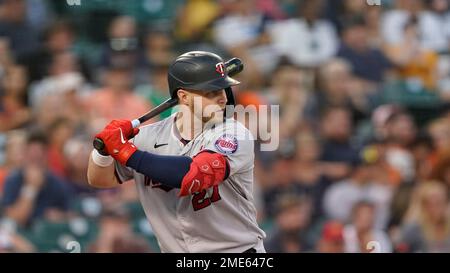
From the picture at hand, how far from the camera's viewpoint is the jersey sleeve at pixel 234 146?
4957mm

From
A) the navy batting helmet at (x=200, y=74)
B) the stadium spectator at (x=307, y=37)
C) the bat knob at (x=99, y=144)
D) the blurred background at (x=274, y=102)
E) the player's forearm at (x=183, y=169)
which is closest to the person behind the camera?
the player's forearm at (x=183, y=169)

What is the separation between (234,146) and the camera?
5004 millimetres

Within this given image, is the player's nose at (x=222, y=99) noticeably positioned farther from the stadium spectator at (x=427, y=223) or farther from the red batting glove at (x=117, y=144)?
the stadium spectator at (x=427, y=223)

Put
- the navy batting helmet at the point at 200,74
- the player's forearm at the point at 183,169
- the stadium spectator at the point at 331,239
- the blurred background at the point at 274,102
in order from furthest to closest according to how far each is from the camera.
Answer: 1. the blurred background at the point at 274,102
2. the stadium spectator at the point at 331,239
3. the navy batting helmet at the point at 200,74
4. the player's forearm at the point at 183,169

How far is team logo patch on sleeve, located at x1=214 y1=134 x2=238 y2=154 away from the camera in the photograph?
4.95m

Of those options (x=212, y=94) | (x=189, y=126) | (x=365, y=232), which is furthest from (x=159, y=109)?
(x=365, y=232)

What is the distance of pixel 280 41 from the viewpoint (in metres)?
9.37

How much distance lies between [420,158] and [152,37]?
8.28ft

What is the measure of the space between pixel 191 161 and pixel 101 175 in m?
0.54

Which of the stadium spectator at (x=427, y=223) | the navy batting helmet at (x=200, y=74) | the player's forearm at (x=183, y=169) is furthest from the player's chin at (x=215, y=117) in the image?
the stadium spectator at (x=427, y=223)

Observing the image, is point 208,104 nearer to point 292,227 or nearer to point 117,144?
point 117,144
